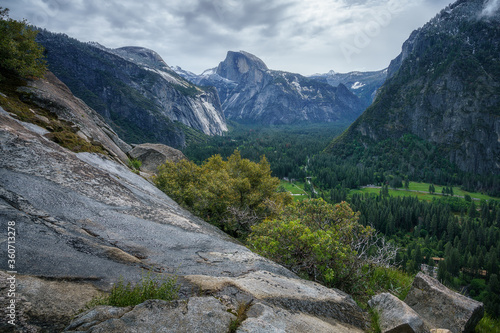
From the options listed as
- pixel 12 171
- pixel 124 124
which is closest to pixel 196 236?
pixel 12 171

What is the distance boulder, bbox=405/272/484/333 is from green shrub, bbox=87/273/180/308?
8585mm

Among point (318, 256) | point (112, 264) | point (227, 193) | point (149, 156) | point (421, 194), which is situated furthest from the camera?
point (421, 194)

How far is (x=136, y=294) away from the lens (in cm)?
586

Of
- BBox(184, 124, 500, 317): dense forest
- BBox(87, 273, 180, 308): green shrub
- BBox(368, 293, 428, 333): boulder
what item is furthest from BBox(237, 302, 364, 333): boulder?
BBox(184, 124, 500, 317): dense forest

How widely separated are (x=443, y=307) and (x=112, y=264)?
11.4m

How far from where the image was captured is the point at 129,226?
386 inches

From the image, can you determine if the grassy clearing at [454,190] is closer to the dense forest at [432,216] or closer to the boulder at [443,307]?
the dense forest at [432,216]

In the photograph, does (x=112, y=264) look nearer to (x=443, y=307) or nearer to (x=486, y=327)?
(x=443, y=307)

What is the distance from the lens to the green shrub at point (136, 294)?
5641 millimetres

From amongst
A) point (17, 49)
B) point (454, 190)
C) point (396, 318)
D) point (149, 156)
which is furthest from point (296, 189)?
point (396, 318)

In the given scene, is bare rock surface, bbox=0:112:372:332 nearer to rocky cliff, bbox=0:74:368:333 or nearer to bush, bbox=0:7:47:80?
rocky cliff, bbox=0:74:368:333

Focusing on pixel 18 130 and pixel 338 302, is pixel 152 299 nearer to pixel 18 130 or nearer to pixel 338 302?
Answer: pixel 338 302

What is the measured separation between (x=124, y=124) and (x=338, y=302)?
221633 mm

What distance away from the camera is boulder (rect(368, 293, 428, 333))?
22.7ft
